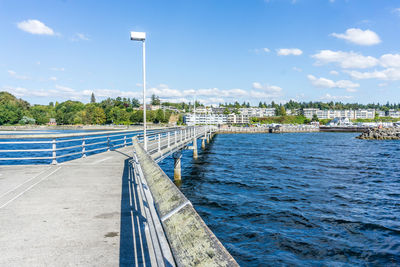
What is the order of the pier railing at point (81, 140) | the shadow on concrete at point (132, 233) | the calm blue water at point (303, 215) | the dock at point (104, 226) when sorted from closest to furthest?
the dock at point (104, 226), the shadow on concrete at point (132, 233), the calm blue water at point (303, 215), the pier railing at point (81, 140)

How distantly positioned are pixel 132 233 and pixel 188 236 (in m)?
2.84

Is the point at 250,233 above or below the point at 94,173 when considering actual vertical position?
below

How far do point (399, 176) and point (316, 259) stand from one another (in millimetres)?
17917

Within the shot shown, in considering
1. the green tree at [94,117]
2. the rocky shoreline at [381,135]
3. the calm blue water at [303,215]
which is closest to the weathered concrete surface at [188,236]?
the calm blue water at [303,215]

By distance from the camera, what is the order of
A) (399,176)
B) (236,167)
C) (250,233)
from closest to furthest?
(250,233), (399,176), (236,167)

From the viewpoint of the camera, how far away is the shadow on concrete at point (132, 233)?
159 inches

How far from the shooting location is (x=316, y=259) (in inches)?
330

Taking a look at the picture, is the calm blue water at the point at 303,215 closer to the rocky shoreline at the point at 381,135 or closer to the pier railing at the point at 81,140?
the pier railing at the point at 81,140

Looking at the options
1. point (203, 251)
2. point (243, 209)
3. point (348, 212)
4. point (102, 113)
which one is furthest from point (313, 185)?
point (102, 113)

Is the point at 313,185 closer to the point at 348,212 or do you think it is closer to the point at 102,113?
the point at 348,212

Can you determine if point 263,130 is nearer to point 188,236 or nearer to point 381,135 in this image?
point 381,135

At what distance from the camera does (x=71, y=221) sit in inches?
225

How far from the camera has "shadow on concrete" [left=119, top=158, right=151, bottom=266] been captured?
13.2 feet

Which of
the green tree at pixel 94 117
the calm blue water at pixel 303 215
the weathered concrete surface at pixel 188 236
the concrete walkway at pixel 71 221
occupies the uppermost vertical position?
the green tree at pixel 94 117
